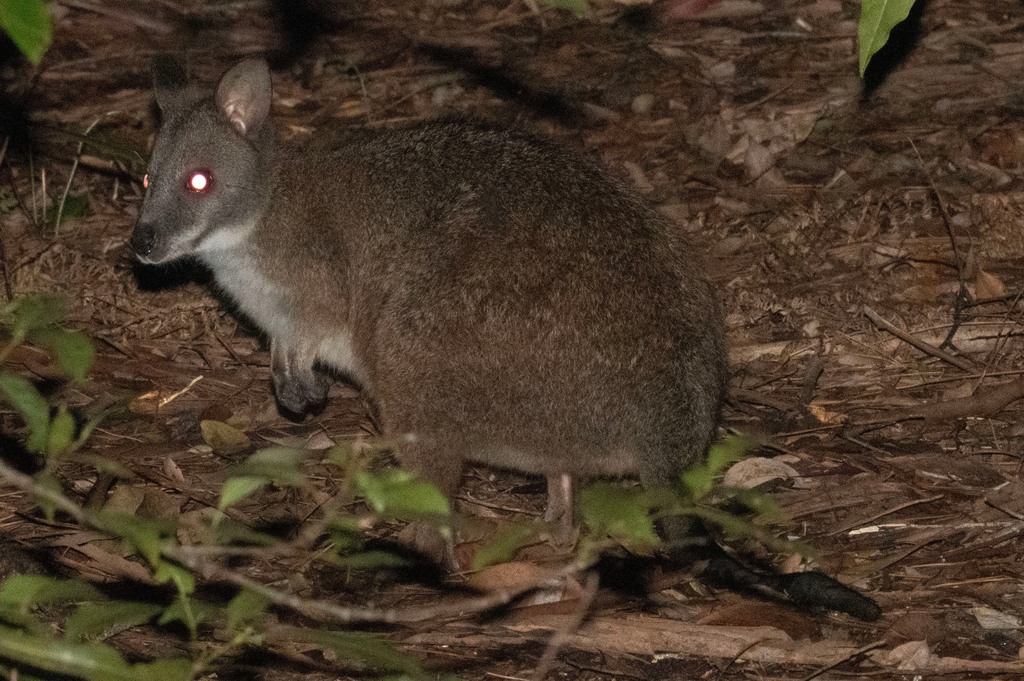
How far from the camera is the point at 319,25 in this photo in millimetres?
8555

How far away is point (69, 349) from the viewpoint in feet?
7.92

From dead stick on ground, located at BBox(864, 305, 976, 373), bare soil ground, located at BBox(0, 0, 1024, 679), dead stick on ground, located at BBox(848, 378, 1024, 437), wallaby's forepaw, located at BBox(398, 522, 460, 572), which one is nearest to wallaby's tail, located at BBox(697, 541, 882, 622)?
bare soil ground, located at BBox(0, 0, 1024, 679)

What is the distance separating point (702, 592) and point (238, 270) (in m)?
2.30

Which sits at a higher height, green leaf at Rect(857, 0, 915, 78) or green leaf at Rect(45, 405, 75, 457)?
green leaf at Rect(857, 0, 915, 78)

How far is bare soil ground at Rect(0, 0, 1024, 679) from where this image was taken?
14.7 feet

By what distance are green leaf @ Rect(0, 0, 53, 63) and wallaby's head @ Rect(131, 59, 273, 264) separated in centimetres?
361

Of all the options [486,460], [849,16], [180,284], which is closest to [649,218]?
[486,460]

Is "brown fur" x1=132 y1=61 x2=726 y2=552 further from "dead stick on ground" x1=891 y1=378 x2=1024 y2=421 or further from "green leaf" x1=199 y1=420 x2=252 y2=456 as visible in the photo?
"dead stick on ground" x1=891 y1=378 x2=1024 y2=421

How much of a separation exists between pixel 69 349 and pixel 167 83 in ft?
11.5

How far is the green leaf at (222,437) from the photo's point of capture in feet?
19.0

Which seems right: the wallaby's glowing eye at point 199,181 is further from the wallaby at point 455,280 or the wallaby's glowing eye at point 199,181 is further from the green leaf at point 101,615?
the green leaf at point 101,615

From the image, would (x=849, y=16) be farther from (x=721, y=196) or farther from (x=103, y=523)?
(x=103, y=523)

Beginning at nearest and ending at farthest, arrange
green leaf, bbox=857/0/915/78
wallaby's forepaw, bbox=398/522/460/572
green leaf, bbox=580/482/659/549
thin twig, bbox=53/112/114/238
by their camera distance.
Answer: green leaf, bbox=580/482/659/549 < green leaf, bbox=857/0/915/78 < wallaby's forepaw, bbox=398/522/460/572 < thin twig, bbox=53/112/114/238

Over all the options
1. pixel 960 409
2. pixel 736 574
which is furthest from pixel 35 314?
pixel 960 409
